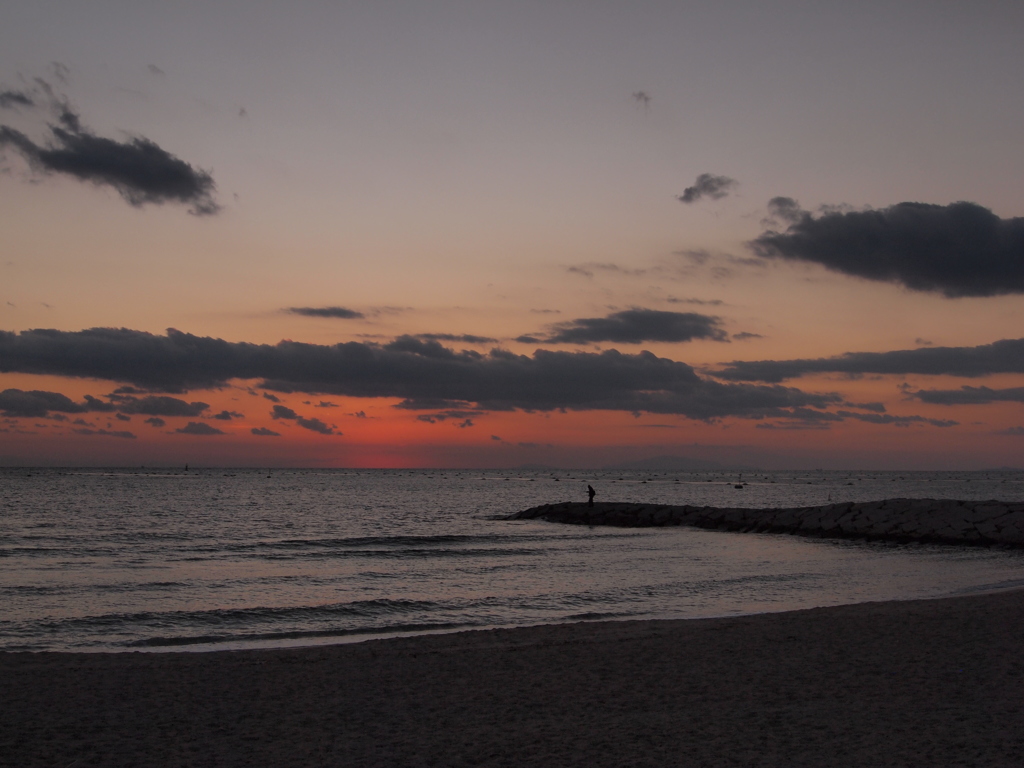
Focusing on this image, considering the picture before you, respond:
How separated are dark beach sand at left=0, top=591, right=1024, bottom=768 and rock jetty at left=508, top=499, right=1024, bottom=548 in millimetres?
27772

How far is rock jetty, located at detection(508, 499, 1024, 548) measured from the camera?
4041 cm

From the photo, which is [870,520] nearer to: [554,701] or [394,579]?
[394,579]

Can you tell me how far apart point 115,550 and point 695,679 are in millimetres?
34912

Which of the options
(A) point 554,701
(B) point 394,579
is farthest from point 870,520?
(A) point 554,701

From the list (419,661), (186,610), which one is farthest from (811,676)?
(186,610)

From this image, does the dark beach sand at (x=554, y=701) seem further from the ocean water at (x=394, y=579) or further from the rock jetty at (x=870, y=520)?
the rock jetty at (x=870, y=520)

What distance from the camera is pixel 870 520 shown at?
46375 mm

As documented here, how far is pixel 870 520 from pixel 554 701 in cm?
4129

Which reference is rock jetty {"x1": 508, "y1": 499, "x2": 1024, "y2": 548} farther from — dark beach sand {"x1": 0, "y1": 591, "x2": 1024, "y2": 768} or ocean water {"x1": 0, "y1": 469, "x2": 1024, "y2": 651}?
dark beach sand {"x1": 0, "y1": 591, "x2": 1024, "y2": 768}

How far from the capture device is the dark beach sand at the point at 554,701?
8836 millimetres

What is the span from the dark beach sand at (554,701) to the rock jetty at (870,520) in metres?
27.8

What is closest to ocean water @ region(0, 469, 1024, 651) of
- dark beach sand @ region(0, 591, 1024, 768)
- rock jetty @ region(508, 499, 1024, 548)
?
rock jetty @ region(508, 499, 1024, 548)

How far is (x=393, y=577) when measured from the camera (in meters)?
30.1

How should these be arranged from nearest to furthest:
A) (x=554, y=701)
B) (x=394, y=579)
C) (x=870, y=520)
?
(x=554, y=701) → (x=394, y=579) → (x=870, y=520)
